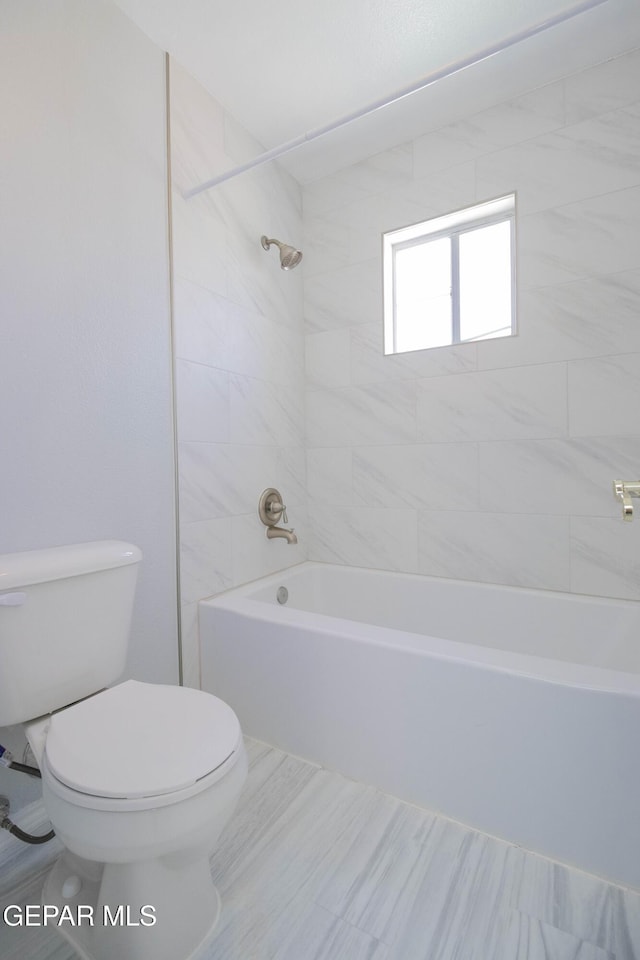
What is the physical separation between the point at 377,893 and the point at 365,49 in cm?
259

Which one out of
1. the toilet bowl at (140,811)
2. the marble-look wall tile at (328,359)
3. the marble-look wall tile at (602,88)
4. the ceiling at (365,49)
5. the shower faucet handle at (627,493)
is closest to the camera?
the toilet bowl at (140,811)

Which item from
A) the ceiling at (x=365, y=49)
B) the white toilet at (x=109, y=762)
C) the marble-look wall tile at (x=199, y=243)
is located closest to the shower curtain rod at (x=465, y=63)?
the ceiling at (x=365, y=49)

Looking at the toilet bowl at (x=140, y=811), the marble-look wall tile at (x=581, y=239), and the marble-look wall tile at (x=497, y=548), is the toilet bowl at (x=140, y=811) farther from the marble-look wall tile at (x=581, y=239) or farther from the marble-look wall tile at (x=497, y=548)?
the marble-look wall tile at (x=581, y=239)

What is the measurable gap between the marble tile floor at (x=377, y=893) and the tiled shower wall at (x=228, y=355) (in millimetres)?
700

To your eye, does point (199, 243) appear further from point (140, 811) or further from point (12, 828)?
point (12, 828)

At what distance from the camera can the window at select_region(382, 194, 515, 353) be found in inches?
79.8

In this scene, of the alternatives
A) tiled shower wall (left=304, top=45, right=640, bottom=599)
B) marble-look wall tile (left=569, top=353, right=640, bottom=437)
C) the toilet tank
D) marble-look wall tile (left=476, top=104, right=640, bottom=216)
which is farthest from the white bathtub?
A: marble-look wall tile (left=476, top=104, right=640, bottom=216)

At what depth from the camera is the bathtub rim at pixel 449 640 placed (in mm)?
1135

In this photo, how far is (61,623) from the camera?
3.78 feet

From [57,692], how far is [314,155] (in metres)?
2.43

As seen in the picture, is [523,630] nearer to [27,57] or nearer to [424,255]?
[424,255]

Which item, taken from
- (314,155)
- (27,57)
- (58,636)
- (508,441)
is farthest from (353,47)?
(58,636)

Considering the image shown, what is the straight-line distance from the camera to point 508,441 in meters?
1.91

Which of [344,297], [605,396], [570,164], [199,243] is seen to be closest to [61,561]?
[199,243]
